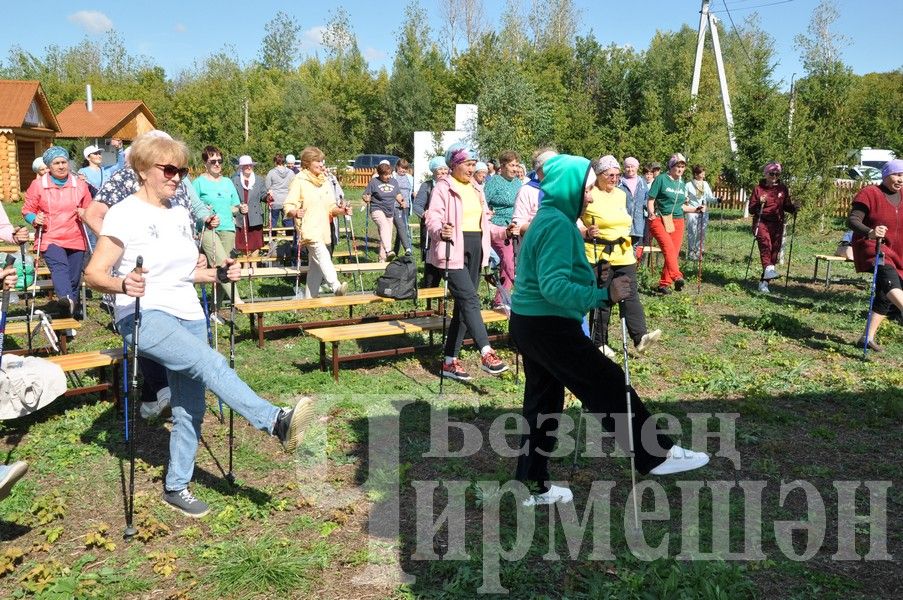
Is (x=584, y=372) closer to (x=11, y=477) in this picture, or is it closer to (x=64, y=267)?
(x=11, y=477)

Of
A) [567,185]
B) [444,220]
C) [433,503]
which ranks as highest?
[567,185]

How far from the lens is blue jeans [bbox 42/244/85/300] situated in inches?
369

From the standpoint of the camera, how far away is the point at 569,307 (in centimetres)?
420

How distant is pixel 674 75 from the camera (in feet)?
138

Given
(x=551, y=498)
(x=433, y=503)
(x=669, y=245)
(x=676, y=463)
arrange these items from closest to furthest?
(x=676, y=463), (x=551, y=498), (x=433, y=503), (x=669, y=245)

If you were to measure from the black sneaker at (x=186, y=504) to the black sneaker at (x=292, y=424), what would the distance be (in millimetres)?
918

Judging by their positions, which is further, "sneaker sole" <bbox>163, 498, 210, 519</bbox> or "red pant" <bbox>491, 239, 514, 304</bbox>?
"red pant" <bbox>491, 239, 514, 304</bbox>

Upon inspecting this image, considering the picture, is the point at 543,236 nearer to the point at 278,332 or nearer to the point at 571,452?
the point at 571,452

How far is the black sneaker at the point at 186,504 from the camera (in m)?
4.65

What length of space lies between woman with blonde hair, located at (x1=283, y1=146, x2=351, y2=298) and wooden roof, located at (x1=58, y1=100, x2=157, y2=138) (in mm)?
42036

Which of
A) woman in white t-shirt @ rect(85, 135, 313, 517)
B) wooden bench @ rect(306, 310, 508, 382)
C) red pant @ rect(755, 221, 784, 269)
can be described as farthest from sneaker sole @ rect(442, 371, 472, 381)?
red pant @ rect(755, 221, 784, 269)

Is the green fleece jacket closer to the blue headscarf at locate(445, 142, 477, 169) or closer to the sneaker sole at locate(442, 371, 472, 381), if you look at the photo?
the blue headscarf at locate(445, 142, 477, 169)

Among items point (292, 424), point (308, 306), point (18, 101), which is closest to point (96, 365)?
point (308, 306)

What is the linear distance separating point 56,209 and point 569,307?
24.2 ft
